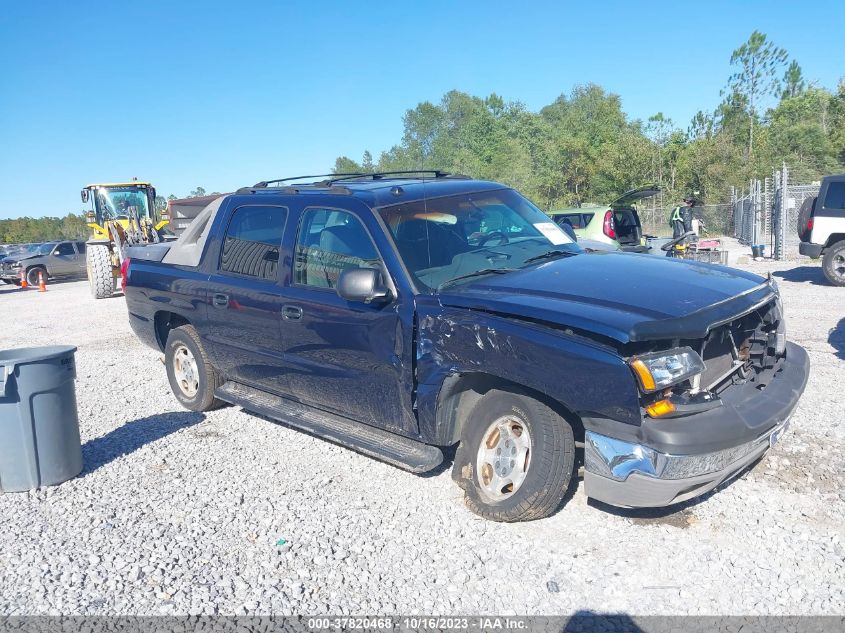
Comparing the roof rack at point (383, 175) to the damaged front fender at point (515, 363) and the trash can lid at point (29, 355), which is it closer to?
the damaged front fender at point (515, 363)

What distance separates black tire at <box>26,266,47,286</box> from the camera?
2470 centimetres

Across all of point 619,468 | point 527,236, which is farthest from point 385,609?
point 527,236

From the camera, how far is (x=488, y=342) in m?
3.59

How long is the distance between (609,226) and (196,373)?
866cm

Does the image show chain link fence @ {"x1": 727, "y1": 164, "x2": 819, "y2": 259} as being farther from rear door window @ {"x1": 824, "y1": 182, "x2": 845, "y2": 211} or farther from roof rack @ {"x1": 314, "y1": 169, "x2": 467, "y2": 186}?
roof rack @ {"x1": 314, "y1": 169, "x2": 467, "y2": 186}

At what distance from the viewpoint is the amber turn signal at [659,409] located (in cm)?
320

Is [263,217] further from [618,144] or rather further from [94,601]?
[618,144]

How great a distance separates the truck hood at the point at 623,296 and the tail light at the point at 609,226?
27.0 feet

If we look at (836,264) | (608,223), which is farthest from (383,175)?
→ (836,264)

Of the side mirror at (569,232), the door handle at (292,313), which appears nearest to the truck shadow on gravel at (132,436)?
the door handle at (292,313)

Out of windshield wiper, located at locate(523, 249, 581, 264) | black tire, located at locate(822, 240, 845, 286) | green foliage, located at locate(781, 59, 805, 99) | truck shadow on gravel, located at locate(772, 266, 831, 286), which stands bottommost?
truck shadow on gravel, located at locate(772, 266, 831, 286)

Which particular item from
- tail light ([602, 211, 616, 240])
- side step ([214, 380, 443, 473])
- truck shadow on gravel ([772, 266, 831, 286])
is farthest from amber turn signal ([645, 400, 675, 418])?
truck shadow on gravel ([772, 266, 831, 286])

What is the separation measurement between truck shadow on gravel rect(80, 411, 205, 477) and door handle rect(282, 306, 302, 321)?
1.82m

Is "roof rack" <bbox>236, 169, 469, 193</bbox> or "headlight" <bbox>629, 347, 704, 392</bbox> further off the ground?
"roof rack" <bbox>236, 169, 469, 193</bbox>
